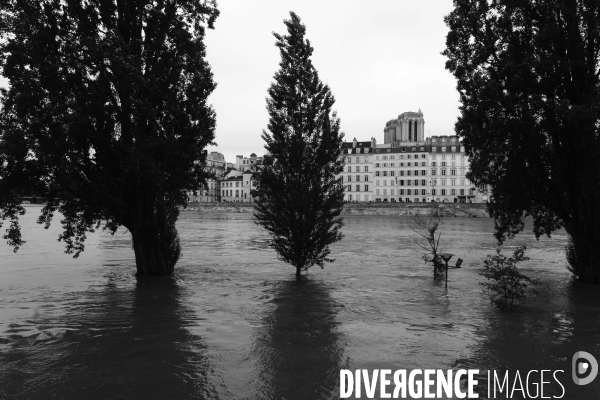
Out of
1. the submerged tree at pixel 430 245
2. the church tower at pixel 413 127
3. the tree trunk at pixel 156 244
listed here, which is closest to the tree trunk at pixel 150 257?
the tree trunk at pixel 156 244

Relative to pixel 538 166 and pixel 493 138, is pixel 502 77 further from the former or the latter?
pixel 538 166

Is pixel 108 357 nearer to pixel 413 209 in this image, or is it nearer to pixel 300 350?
pixel 300 350

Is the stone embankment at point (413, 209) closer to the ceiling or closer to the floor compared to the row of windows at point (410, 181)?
closer to the floor

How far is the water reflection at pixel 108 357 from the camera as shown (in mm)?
8648

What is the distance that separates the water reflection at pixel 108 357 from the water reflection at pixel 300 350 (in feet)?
4.50

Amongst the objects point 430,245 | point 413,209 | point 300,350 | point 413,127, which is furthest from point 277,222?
point 413,127

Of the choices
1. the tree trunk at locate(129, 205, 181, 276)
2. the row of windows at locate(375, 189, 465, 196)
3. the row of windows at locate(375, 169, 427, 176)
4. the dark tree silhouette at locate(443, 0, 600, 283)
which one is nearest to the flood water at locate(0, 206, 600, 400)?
the tree trunk at locate(129, 205, 181, 276)

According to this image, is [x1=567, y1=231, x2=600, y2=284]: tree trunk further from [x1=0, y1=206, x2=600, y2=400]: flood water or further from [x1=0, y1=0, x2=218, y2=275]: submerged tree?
[x1=0, y1=0, x2=218, y2=275]: submerged tree

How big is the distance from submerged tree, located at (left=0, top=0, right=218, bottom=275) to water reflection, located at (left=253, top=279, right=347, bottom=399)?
8.14m

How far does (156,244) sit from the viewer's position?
2309 cm

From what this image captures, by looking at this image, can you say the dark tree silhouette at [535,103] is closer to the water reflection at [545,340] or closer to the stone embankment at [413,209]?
the water reflection at [545,340]

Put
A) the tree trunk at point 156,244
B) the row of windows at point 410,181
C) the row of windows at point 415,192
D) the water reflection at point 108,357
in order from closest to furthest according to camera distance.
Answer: the water reflection at point 108,357 < the tree trunk at point 156,244 < the row of windows at point 410,181 < the row of windows at point 415,192

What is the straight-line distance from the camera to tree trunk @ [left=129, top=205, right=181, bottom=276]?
22.1m

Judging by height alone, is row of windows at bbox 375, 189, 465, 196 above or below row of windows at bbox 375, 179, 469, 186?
below
